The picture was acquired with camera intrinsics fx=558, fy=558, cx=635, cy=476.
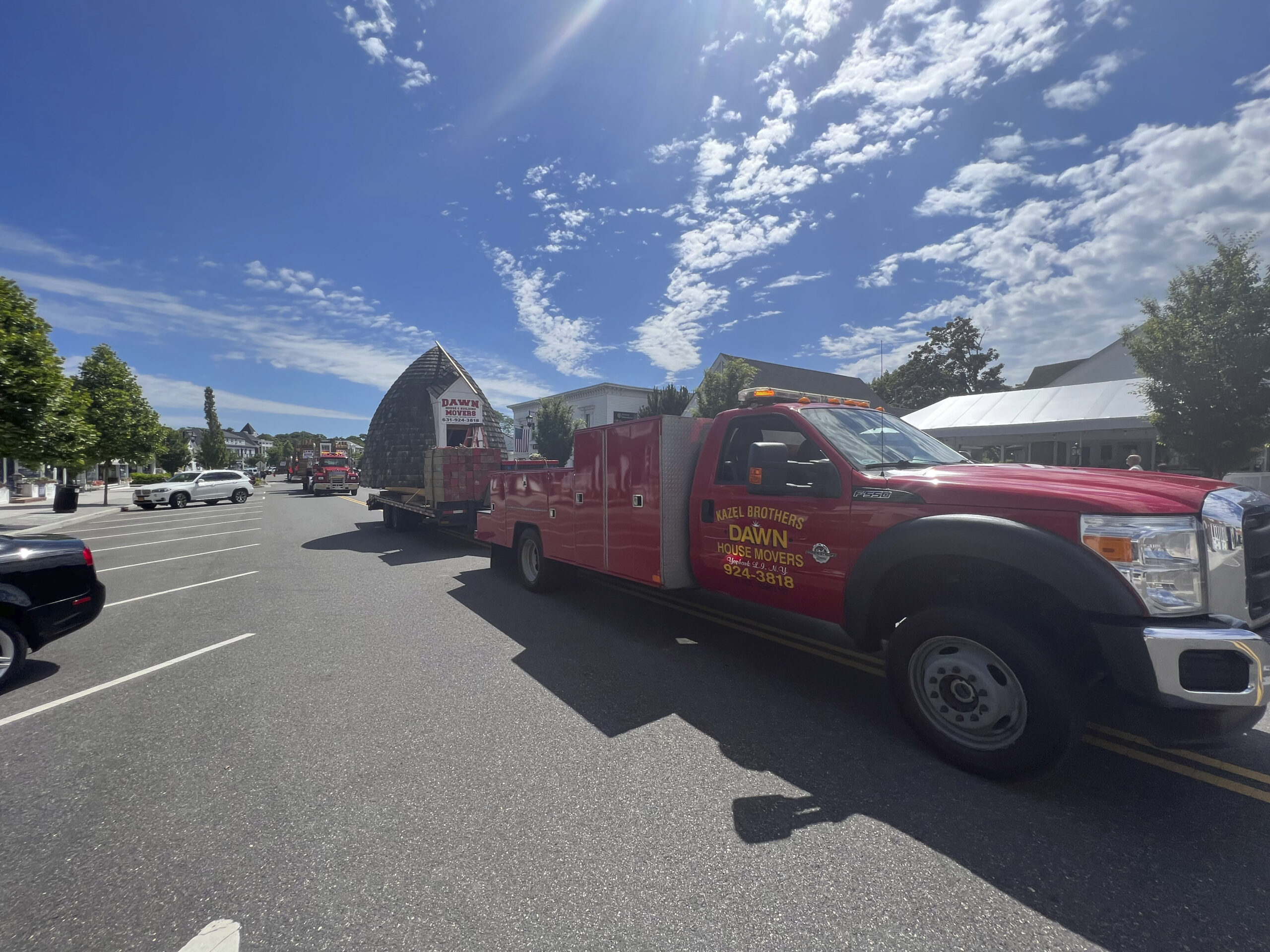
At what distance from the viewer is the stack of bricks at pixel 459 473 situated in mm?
11531

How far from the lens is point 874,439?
4227mm

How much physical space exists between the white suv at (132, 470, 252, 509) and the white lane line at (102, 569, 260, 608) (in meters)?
20.0

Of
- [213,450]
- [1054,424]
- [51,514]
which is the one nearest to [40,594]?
[1054,424]

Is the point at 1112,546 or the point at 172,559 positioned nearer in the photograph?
the point at 1112,546

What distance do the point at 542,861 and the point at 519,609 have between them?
4402mm

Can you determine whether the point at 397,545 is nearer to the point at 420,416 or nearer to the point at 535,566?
the point at 535,566

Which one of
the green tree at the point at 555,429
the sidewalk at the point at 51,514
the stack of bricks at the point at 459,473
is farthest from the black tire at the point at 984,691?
the green tree at the point at 555,429

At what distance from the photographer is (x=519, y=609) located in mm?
6719

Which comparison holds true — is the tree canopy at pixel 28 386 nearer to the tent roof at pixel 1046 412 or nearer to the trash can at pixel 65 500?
the trash can at pixel 65 500

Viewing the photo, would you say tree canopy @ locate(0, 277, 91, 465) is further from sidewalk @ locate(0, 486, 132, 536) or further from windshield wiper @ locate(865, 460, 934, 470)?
windshield wiper @ locate(865, 460, 934, 470)

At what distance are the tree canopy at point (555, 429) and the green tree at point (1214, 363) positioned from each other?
4130 cm

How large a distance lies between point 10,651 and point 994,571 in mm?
6997

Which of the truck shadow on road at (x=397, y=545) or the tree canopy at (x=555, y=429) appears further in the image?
the tree canopy at (x=555, y=429)

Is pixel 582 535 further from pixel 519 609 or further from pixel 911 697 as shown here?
pixel 911 697
